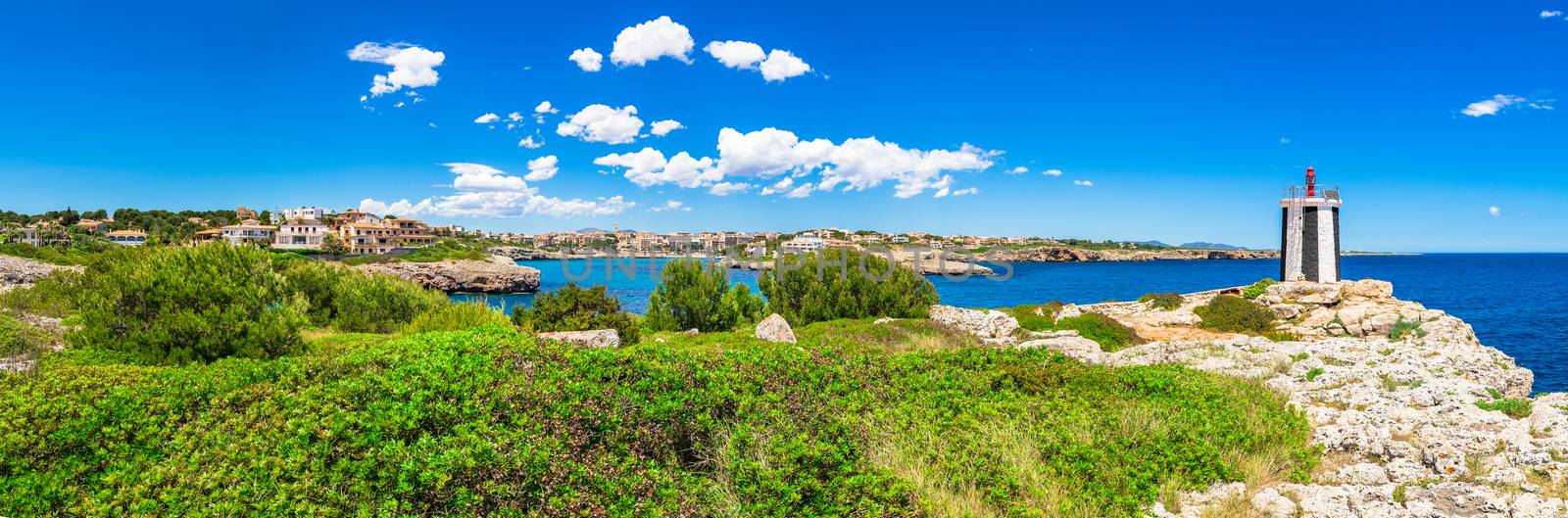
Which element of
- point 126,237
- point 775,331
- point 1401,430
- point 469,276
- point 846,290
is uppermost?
point 126,237

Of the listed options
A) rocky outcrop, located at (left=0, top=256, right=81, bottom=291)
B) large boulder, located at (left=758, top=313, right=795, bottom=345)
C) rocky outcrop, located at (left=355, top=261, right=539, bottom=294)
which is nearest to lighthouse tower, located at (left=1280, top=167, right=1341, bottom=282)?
large boulder, located at (left=758, top=313, right=795, bottom=345)

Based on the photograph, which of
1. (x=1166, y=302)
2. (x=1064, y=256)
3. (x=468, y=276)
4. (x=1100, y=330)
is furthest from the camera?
(x=1064, y=256)

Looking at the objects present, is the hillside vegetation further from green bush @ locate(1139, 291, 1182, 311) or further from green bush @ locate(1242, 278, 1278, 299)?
green bush @ locate(1242, 278, 1278, 299)

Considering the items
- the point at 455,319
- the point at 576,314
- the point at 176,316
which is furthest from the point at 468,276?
the point at 176,316

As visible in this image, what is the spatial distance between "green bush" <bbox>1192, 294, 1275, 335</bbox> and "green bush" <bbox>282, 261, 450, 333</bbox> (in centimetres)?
2862

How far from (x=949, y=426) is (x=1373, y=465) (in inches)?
161

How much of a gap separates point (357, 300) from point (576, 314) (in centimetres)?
1067

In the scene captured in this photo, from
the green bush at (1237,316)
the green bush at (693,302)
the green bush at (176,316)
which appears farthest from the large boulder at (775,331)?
the green bush at (1237,316)

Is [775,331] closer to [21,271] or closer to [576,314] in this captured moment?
[576,314]

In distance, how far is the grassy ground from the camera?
4.42 m

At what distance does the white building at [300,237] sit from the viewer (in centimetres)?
8906

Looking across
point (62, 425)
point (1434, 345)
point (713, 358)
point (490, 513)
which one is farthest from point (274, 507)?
point (1434, 345)

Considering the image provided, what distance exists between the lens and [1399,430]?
24.2 ft

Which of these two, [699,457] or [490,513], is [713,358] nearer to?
[699,457]
